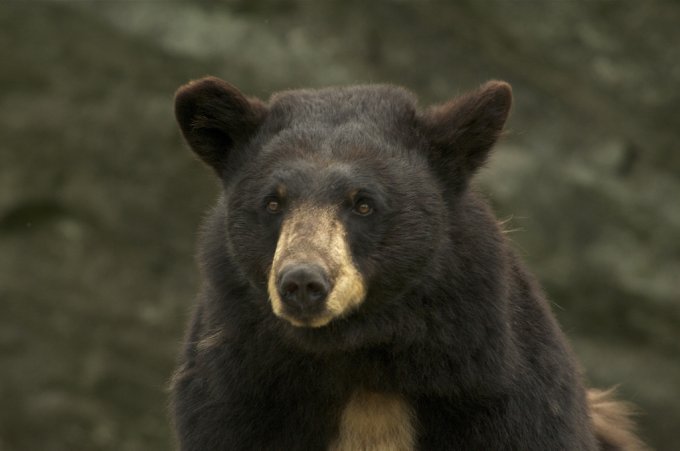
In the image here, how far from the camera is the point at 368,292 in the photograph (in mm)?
5277

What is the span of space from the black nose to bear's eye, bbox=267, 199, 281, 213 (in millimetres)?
411

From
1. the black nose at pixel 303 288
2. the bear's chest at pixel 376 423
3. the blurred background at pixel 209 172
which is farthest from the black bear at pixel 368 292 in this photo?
the blurred background at pixel 209 172

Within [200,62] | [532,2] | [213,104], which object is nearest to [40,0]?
[200,62]

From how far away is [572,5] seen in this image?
1047 cm

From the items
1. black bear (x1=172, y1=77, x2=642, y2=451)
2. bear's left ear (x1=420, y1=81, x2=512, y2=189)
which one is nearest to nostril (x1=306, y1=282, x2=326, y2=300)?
black bear (x1=172, y1=77, x2=642, y2=451)

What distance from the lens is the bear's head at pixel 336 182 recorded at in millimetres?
5082

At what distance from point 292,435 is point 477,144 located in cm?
145

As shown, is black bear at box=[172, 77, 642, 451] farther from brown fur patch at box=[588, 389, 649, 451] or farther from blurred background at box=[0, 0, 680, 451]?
blurred background at box=[0, 0, 680, 451]

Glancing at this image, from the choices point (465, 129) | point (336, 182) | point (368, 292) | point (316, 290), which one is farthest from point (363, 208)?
point (465, 129)

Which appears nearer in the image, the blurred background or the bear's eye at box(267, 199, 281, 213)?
the bear's eye at box(267, 199, 281, 213)

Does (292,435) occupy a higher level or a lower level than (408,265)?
lower

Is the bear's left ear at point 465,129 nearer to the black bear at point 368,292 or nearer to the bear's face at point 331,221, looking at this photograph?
the black bear at point 368,292

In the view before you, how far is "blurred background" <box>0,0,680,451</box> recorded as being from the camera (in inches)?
415

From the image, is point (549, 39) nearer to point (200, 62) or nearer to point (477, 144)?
point (200, 62)
